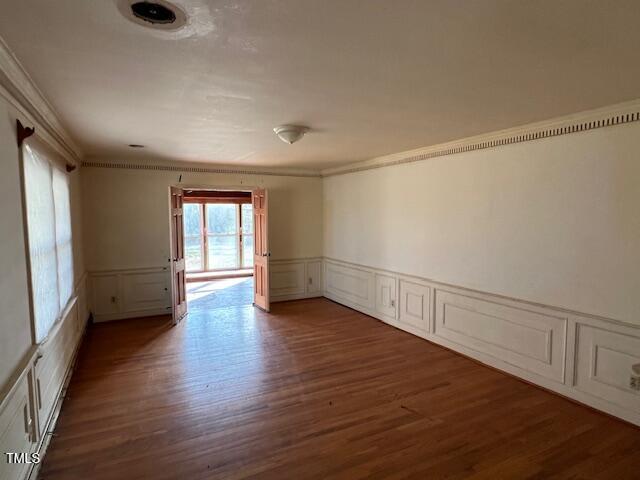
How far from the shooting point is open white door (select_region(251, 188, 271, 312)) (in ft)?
19.2

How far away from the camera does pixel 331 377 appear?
11.6 feet

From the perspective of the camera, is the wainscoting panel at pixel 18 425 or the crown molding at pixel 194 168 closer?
the wainscoting panel at pixel 18 425

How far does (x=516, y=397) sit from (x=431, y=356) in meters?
1.01

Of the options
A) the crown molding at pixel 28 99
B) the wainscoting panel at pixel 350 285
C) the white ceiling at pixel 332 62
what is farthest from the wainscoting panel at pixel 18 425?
the wainscoting panel at pixel 350 285

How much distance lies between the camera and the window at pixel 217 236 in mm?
9750

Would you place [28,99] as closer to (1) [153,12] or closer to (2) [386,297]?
(1) [153,12]

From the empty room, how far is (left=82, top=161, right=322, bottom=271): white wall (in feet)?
0.17

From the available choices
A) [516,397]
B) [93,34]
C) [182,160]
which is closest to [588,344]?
[516,397]

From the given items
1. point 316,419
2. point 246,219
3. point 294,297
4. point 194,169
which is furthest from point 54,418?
point 246,219

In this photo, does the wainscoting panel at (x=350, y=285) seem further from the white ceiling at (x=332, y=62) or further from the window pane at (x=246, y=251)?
the window pane at (x=246, y=251)

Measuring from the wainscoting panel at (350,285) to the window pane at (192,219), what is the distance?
179 inches

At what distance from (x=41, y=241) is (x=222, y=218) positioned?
7528mm

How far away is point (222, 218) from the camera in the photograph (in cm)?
1007

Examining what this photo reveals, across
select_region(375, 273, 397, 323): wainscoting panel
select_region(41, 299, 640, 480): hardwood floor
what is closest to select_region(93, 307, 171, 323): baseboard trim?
select_region(41, 299, 640, 480): hardwood floor
